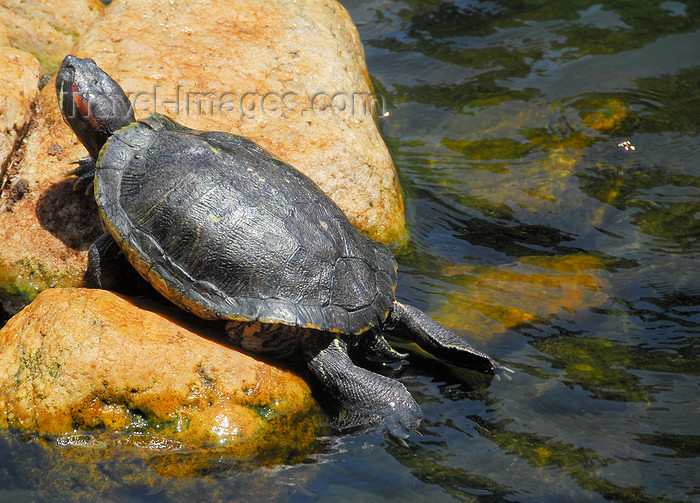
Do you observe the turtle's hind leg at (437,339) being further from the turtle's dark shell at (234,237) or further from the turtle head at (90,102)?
the turtle head at (90,102)

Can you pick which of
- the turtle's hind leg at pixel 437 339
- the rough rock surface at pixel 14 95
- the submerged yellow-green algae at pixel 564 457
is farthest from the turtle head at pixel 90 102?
the submerged yellow-green algae at pixel 564 457

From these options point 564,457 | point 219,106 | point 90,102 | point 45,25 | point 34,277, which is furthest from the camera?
point 45,25

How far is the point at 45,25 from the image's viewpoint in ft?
21.0

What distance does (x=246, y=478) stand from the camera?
339 cm

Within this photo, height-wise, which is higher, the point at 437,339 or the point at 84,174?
the point at 84,174

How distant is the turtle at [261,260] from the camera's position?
12.5 ft

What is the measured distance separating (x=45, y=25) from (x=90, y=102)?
2.71 meters

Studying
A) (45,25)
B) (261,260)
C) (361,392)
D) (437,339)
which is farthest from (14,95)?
(437,339)

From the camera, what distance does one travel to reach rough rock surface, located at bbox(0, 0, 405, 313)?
466 cm

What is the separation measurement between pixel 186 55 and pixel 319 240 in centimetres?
280

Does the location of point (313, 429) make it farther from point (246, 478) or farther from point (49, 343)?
point (49, 343)

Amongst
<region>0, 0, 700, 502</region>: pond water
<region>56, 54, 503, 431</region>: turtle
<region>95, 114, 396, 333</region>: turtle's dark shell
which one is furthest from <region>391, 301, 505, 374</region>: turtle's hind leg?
<region>95, 114, 396, 333</region>: turtle's dark shell

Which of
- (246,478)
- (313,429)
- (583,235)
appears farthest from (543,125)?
(246,478)

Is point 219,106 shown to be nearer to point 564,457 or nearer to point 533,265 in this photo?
point 533,265
